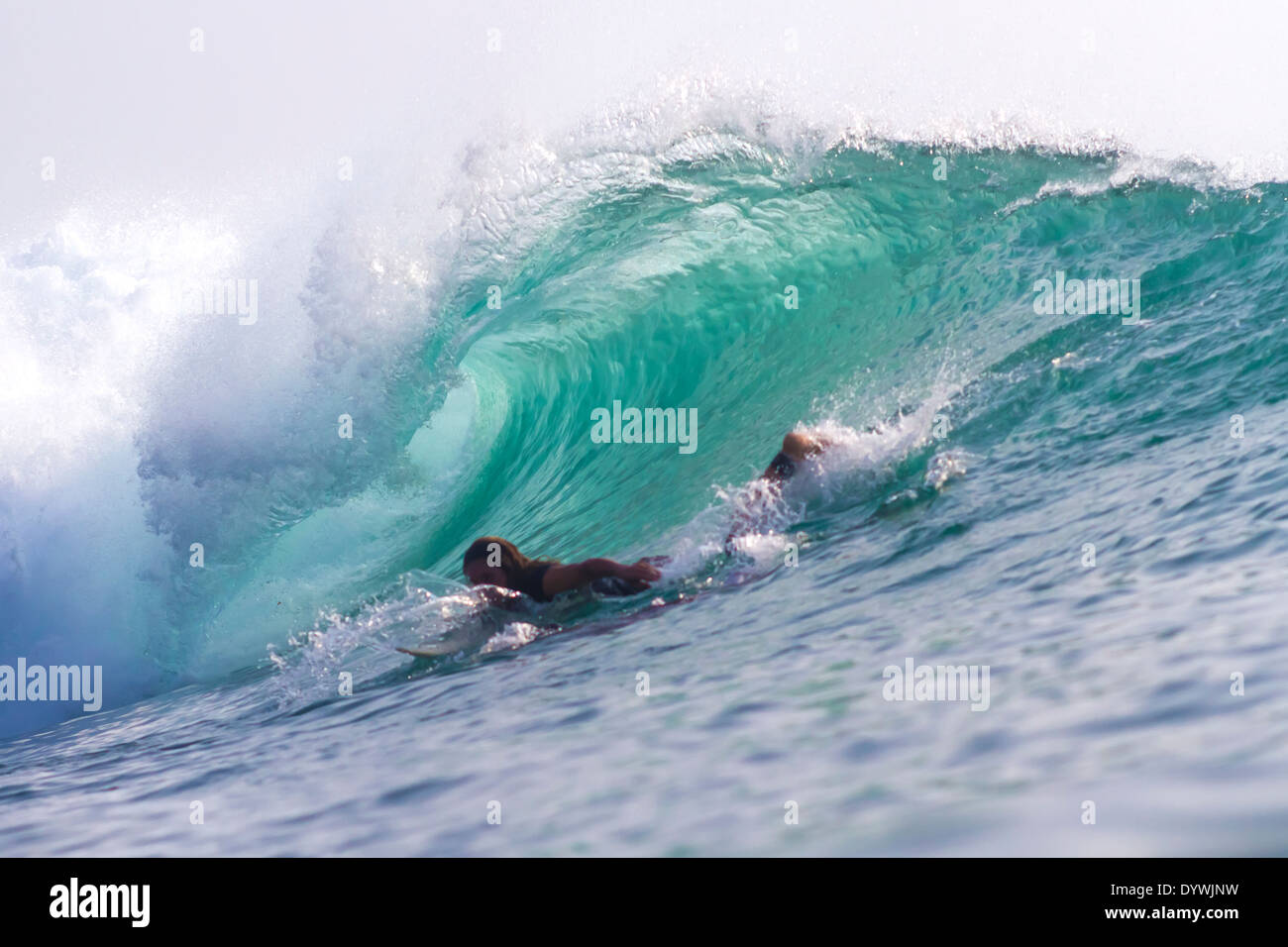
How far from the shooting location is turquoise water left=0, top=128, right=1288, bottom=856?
315cm

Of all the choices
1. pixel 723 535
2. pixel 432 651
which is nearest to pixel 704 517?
pixel 723 535

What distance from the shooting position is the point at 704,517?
7.55m

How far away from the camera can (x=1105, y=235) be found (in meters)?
10.4

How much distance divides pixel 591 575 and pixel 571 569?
0.49ft

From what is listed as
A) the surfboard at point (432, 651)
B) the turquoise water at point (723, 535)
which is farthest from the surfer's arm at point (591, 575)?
the surfboard at point (432, 651)

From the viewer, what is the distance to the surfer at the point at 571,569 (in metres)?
6.92

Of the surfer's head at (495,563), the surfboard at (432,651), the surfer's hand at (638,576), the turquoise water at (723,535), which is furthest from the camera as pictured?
the surfer's head at (495,563)

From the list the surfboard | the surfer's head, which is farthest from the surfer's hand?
the surfboard

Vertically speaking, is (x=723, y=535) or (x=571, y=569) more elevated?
(x=723, y=535)

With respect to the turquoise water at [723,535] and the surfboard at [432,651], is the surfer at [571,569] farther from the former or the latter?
the surfboard at [432,651]

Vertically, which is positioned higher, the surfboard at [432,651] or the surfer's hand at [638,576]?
the surfer's hand at [638,576]

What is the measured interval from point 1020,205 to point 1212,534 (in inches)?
282

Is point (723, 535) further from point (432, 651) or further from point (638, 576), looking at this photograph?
point (432, 651)
